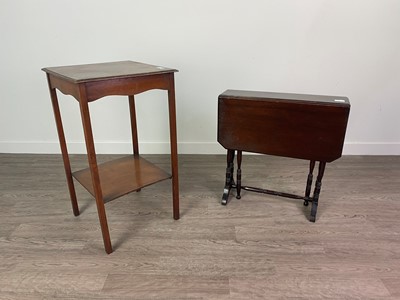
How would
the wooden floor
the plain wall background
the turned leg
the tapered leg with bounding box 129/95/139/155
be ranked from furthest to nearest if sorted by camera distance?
Result: 1. the plain wall background
2. the turned leg
3. the tapered leg with bounding box 129/95/139/155
4. the wooden floor

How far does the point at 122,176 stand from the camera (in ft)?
5.31

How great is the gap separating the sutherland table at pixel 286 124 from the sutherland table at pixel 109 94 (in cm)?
37

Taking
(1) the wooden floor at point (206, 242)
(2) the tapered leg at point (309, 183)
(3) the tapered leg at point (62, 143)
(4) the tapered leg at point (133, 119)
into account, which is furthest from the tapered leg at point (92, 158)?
(2) the tapered leg at point (309, 183)

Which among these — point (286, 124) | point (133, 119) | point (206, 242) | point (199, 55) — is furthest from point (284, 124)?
point (199, 55)

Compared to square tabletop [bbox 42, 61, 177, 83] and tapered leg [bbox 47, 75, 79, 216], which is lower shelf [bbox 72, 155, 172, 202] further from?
square tabletop [bbox 42, 61, 177, 83]

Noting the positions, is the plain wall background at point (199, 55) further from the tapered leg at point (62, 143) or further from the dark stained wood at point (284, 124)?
the tapered leg at point (62, 143)

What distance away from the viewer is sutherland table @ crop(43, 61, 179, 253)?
3.76ft

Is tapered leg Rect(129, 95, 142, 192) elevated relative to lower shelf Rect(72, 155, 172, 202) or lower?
elevated

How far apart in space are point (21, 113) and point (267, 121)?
7.09ft

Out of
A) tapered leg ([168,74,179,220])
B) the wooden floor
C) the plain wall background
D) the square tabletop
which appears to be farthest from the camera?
the plain wall background

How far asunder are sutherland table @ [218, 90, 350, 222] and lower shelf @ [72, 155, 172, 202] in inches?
18.8

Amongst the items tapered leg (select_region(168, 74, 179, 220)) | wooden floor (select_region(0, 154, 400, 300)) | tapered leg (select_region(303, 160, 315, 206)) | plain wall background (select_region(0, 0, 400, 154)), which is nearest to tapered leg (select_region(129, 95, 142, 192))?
tapered leg (select_region(168, 74, 179, 220))

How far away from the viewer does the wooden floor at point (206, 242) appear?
1.25 meters

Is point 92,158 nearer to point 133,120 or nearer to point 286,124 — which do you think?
point 133,120
